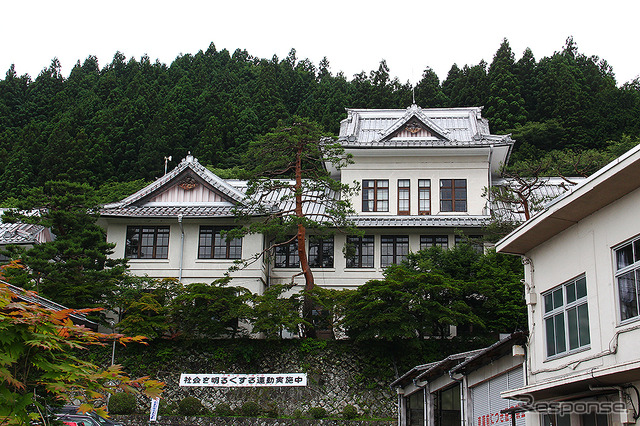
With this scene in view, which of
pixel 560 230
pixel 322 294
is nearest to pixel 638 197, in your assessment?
pixel 560 230

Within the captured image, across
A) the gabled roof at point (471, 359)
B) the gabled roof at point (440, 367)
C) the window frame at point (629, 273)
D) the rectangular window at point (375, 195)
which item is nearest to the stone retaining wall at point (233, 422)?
the gabled roof at point (440, 367)

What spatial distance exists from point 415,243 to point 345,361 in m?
7.95

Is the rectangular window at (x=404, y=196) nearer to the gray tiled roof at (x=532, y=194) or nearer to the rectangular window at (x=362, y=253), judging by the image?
the rectangular window at (x=362, y=253)

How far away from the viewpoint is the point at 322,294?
25.0 metres

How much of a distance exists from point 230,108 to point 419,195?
102ft

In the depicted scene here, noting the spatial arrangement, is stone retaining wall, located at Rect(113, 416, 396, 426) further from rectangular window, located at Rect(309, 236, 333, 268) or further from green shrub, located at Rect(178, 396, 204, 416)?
rectangular window, located at Rect(309, 236, 333, 268)

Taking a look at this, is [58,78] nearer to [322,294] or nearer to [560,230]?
[322,294]

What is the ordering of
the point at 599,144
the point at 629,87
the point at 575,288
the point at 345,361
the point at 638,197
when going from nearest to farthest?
the point at 638,197, the point at 575,288, the point at 345,361, the point at 599,144, the point at 629,87

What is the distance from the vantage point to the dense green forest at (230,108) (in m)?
53.5

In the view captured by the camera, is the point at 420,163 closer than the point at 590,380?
No

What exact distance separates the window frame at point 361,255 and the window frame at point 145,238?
8.55 metres

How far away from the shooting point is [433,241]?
1206 inches

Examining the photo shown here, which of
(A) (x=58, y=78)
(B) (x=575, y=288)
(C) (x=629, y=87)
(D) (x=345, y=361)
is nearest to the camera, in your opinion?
(B) (x=575, y=288)

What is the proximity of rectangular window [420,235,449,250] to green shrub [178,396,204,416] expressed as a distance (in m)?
12.8
